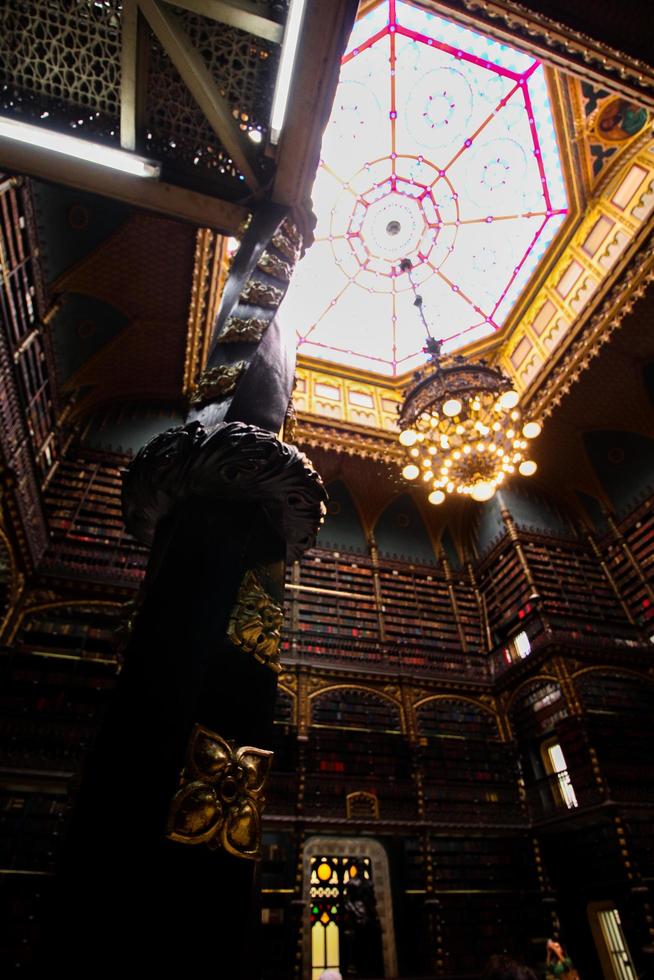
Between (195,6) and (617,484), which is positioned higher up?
(617,484)

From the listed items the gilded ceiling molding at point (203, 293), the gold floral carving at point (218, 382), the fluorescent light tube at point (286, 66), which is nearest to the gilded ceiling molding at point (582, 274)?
the gilded ceiling molding at point (203, 293)

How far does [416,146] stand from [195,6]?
25.1 feet

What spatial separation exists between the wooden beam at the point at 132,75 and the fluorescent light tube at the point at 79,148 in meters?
0.09

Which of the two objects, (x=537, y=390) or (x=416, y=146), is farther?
(x=537, y=390)

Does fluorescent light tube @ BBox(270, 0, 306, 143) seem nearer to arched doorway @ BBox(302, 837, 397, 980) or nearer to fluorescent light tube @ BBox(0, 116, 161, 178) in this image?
fluorescent light tube @ BBox(0, 116, 161, 178)

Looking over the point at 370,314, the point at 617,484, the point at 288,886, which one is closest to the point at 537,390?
the point at 617,484

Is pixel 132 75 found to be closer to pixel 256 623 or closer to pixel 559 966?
pixel 256 623

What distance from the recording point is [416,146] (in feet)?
29.7

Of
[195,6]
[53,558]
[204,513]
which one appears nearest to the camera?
[204,513]

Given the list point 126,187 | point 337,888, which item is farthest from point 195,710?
point 337,888

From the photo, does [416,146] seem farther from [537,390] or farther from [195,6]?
[195,6]

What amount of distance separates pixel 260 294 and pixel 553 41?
186 inches

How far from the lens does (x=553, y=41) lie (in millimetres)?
4676

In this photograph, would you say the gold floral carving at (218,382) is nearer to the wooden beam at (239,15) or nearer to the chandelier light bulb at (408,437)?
the wooden beam at (239,15)
